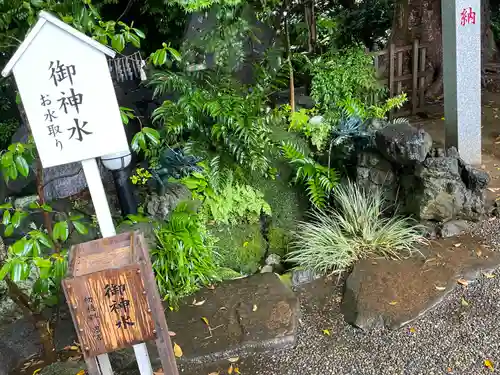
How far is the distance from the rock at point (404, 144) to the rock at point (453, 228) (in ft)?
2.32

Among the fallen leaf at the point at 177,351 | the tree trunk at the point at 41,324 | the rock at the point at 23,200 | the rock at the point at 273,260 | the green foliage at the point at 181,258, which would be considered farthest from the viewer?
the rock at the point at 23,200

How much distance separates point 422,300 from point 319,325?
86 centimetres

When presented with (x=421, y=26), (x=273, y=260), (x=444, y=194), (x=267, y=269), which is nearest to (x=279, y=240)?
(x=273, y=260)

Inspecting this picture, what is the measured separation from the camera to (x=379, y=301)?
4062mm

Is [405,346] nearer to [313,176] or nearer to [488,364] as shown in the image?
[488,364]

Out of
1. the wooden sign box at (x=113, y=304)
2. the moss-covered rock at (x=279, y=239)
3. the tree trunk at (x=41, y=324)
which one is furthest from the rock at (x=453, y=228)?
the tree trunk at (x=41, y=324)

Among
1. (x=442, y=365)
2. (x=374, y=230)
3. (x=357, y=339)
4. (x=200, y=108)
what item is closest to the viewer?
(x=442, y=365)

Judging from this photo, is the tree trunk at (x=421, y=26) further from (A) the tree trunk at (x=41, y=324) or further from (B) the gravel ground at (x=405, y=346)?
(A) the tree trunk at (x=41, y=324)

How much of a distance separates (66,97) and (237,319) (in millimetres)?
2309

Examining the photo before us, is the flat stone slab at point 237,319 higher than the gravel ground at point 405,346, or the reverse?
the flat stone slab at point 237,319

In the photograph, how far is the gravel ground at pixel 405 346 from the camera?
11.3 ft

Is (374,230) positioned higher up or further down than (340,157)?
further down

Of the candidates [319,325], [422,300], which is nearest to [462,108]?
[422,300]

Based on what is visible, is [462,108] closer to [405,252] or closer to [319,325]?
[405,252]
